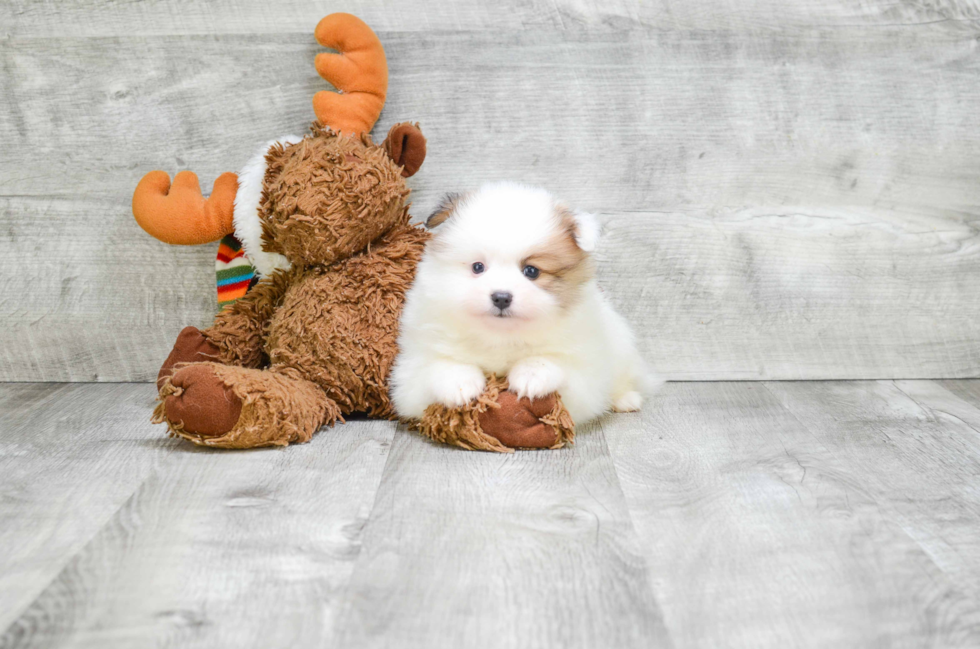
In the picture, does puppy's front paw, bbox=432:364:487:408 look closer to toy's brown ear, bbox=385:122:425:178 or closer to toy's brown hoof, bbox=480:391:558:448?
toy's brown hoof, bbox=480:391:558:448

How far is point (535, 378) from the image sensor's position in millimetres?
1268

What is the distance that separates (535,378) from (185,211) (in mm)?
749

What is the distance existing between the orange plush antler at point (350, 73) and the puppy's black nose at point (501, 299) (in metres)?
0.50

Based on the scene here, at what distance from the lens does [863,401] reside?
162 centimetres

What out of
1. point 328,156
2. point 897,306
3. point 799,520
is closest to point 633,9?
point 328,156

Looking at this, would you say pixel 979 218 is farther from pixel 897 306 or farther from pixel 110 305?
pixel 110 305

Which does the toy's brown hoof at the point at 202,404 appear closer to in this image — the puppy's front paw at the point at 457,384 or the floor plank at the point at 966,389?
the puppy's front paw at the point at 457,384

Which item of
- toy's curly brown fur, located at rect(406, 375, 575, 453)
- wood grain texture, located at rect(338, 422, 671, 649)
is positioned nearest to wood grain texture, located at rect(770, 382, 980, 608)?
wood grain texture, located at rect(338, 422, 671, 649)

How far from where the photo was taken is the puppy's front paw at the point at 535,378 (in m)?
1.27

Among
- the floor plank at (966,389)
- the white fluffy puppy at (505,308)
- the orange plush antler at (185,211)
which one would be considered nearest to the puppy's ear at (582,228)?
the white fluffy puppy at (505,308)

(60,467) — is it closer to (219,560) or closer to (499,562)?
(219,560)

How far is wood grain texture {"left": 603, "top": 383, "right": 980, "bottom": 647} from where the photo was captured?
2.64ft

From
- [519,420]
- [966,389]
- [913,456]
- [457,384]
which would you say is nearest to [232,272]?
[457,384]

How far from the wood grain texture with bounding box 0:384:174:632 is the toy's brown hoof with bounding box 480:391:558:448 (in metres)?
0.52
